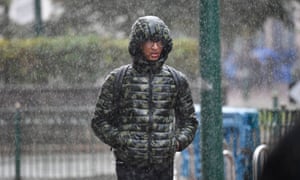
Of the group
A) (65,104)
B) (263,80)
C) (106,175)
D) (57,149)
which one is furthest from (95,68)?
(263,80)

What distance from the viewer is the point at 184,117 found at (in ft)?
14.0

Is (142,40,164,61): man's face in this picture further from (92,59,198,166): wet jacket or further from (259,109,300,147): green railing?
(259,109,300,147): green railing

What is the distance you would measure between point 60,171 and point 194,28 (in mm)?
3260

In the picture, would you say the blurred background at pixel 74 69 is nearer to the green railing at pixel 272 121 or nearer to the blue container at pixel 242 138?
the blue container at pixel 242 138

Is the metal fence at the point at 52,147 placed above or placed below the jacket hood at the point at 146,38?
below

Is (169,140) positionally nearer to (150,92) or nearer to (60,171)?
(150,92)

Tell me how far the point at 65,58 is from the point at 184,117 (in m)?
7.95

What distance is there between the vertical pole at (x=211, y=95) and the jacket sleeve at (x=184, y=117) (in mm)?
1968

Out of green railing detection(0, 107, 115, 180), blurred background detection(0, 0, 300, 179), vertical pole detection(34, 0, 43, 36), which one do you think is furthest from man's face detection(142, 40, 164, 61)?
vertical pole detection(34, 0, 43, 36)

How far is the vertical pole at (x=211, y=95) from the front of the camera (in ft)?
20.6

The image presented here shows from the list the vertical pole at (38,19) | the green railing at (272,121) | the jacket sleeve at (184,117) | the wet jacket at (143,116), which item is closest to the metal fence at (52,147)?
the vertical pole at (38,19)

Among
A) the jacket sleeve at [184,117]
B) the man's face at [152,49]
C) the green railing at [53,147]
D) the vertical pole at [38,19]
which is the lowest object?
the green railing at [53,147]

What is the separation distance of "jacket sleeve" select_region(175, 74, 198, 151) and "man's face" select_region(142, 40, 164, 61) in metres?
0.20

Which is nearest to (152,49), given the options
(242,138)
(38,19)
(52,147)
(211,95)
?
(211,95)
